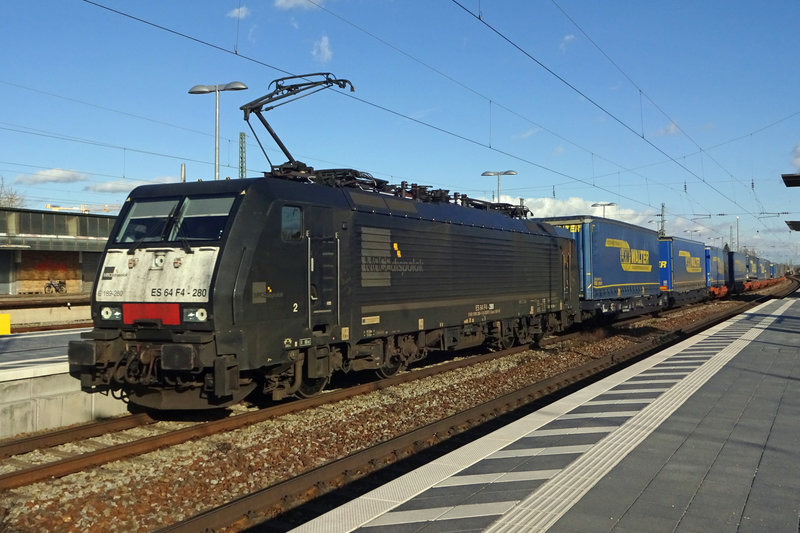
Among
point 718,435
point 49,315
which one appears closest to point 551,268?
point 718,435

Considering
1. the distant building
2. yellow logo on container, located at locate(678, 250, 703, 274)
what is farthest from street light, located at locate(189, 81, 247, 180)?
yellow logo on container, located at locate(678, 250, 703, 274)

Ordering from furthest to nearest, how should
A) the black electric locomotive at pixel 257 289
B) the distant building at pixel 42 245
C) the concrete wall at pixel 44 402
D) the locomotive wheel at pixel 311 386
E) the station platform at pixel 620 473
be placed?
the distant building at pixel 42 245 → the locomotive wheel at pixel 311 386 → the concrete wall at pixel 44 402 → the black electric locomotive at pixel 257 289 → the station platform at pixel 620 473

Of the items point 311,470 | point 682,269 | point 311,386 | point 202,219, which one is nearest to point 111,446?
point 311,470

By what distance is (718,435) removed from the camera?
7.45m

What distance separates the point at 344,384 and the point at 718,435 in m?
7.38

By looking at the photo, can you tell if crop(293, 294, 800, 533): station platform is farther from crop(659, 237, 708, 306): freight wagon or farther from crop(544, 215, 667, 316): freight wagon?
crop(659, 237, 708, 306): freight wagon

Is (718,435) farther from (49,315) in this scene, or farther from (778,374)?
(49,315)

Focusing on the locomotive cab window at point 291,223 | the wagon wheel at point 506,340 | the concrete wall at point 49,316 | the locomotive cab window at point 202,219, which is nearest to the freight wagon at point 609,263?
the wagon wheel at point 506,340

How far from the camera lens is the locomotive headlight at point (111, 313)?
924 cm

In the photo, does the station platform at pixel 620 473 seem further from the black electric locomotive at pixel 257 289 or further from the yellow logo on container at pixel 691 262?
the yellow logo on container at pixel 691 262

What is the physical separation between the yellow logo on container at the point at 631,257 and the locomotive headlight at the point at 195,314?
682 inches

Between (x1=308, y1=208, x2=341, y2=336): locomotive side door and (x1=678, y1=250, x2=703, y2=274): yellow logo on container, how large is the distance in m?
26.7

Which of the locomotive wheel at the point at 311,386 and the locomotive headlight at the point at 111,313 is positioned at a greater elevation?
the locomotive headlight at the point at 111,313

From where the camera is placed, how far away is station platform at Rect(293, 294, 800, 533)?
16.2 feet
